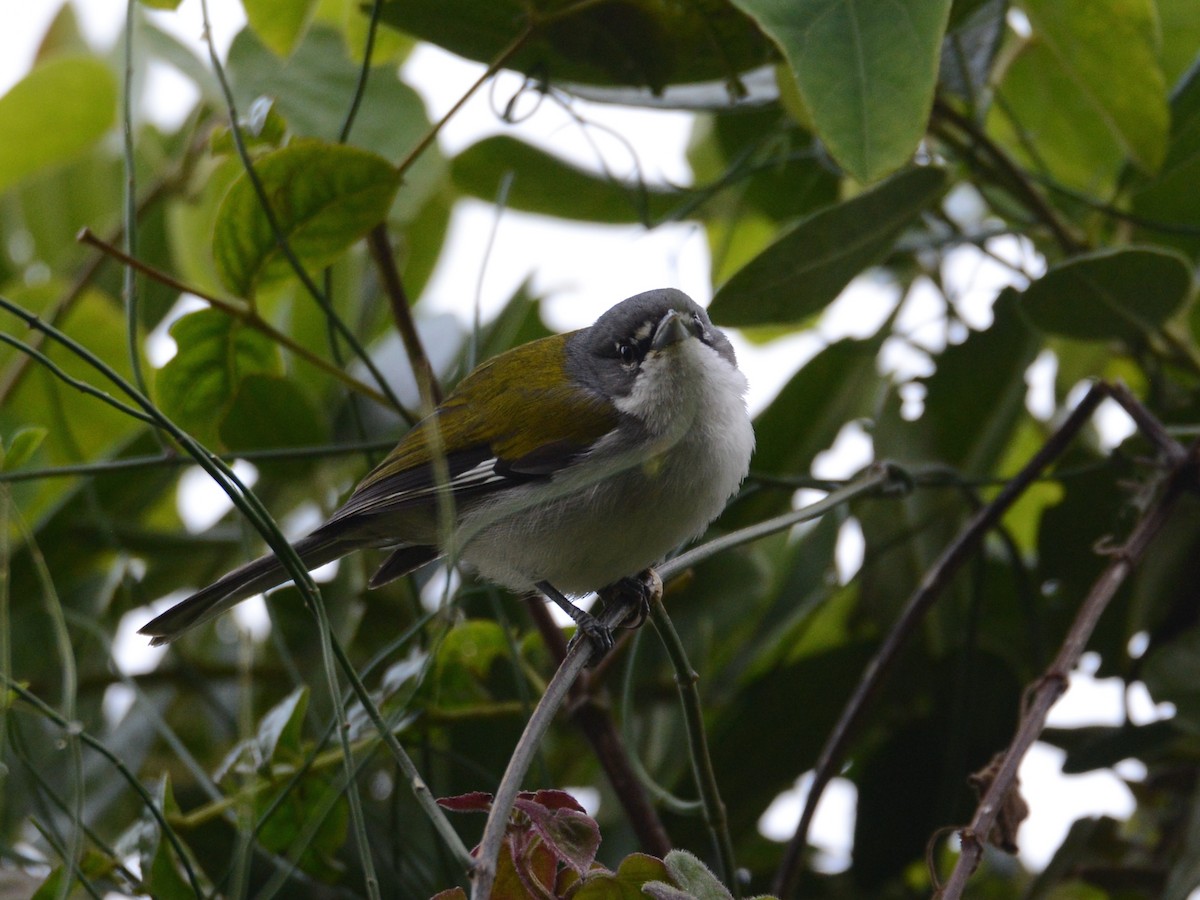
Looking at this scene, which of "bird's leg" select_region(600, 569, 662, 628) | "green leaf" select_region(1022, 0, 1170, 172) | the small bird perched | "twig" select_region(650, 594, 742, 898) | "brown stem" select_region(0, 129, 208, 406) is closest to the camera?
"twig" select_region(650, 594, 742, 898)

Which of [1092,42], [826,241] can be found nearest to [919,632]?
[826,241]

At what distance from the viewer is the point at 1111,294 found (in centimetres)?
224

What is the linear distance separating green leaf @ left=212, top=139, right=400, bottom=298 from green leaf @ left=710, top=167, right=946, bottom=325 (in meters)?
0.61

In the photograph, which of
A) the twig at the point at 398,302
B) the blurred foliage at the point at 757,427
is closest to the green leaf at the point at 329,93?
the blurred foliage at the point at 757,427

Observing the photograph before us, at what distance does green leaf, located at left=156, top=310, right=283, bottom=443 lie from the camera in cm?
221

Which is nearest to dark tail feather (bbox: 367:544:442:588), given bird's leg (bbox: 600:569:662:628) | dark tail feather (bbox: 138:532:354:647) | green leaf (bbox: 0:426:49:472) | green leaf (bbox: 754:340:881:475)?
dark tail feather (bbox: 138:532:354:647)

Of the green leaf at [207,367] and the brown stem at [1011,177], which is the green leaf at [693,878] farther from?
the brown stem at [1011,177]

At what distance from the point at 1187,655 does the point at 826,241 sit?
0.99 meters

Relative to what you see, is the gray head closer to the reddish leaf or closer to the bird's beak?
the bird's beak

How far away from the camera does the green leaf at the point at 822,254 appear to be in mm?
2117

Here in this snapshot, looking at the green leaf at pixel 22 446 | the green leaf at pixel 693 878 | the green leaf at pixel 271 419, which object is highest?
the green leaf at pixel 271 419

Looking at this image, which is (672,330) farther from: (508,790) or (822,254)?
(508,790)

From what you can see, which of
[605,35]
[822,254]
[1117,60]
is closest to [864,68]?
[822,254]

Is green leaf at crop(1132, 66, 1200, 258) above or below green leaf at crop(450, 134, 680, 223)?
below
